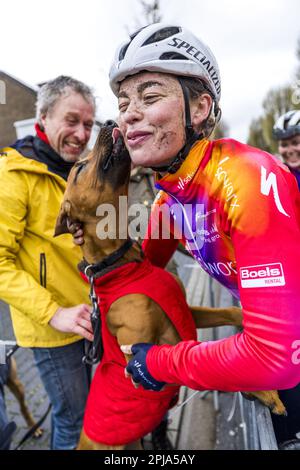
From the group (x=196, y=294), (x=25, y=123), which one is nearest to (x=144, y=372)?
(x=196, y=294)

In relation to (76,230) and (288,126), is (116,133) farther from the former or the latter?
(288,126)

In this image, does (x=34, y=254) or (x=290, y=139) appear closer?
(x=34, y=254)

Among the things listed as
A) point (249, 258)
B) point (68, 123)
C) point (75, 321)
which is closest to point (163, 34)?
point (68, 123)

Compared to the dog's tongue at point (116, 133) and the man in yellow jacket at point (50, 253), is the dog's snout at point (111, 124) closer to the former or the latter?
the dog's tongue at point (116, 133)

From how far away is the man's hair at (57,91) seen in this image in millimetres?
2379

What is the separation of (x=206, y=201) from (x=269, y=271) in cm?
41

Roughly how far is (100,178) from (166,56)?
712 millimetres

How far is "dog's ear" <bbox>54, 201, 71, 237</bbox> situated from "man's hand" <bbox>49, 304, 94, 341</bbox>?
1.68ft

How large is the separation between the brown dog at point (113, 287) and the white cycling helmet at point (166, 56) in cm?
40

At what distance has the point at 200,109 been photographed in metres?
1.58

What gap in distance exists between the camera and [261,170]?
1.29 meters

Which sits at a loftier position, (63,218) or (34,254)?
(63,218)

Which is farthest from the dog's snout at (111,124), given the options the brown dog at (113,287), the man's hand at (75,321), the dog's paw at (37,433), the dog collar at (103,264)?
the dog's paw at (37,433)

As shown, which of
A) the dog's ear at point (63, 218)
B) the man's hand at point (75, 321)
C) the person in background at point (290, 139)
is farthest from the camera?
the person in background at point (290, 139)
